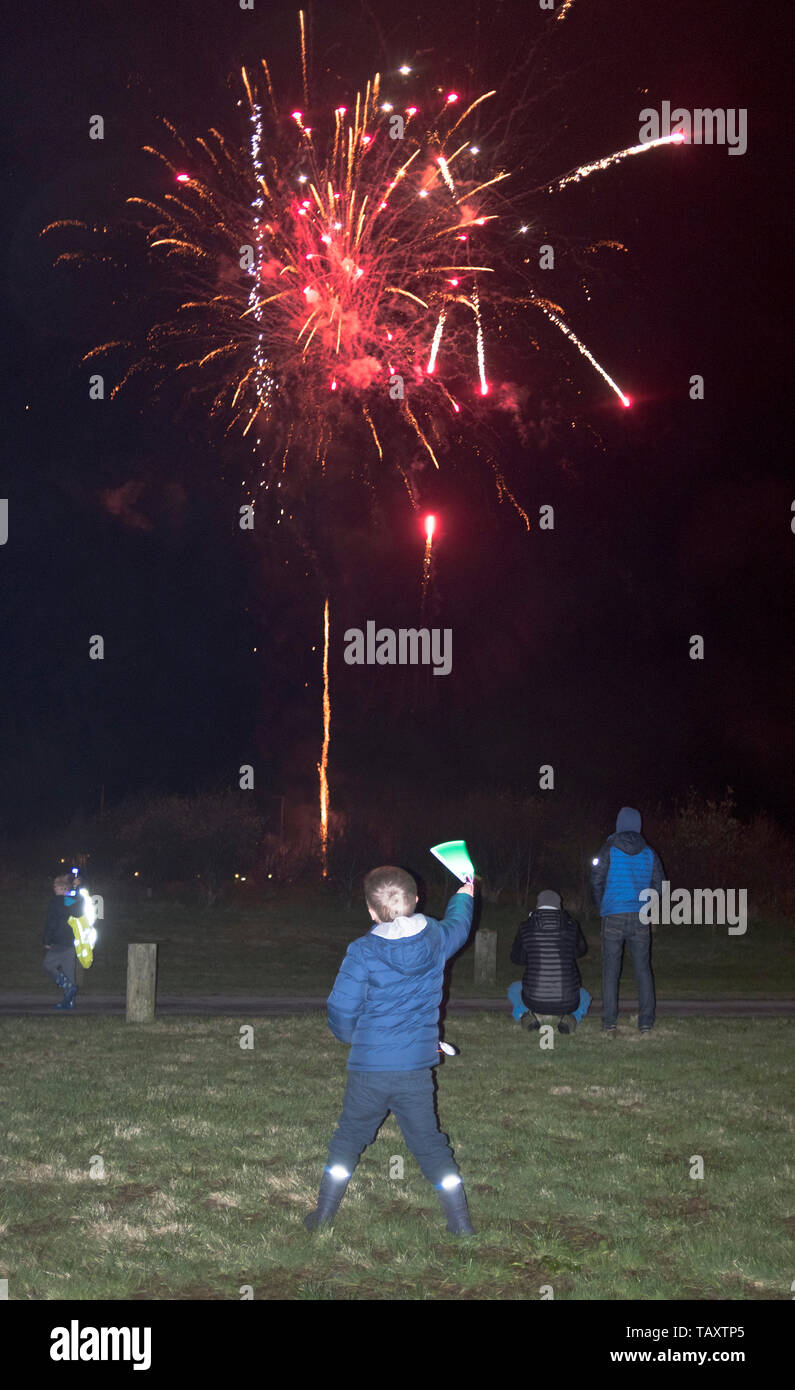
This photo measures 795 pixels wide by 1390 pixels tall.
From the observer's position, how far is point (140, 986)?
14133mm

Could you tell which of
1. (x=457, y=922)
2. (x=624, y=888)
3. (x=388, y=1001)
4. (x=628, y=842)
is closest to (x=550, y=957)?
(x=624, y=888)

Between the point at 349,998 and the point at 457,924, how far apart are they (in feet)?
2.52

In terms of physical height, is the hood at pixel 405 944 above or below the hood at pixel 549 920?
above

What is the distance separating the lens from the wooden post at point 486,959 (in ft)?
62.7

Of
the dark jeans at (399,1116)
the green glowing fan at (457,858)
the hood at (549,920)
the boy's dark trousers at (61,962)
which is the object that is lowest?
the boy's dark trousers at (61,962)

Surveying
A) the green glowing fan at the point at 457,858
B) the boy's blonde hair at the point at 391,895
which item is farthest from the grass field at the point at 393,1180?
the green glowing fan at the point at 457,858

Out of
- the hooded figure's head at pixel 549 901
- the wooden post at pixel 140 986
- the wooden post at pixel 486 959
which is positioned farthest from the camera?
the wooden post at pixel 486 959

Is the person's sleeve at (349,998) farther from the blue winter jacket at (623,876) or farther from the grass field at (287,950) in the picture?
the grass field at (287,950)

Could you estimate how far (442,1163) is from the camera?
20.7 feet

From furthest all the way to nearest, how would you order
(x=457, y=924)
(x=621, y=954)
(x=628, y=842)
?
(x=621, y=954), (x=628, y=842), (x=457, y=924)

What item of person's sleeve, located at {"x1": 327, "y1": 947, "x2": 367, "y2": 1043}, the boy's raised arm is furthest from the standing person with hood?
person's sleeve, located at {"x1": 327, "y1": 947, "x2": 367, "y2": 1043}

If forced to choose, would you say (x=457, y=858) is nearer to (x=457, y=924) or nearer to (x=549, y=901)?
(x=457, y=924)

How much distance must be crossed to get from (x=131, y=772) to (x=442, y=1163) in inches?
2669
